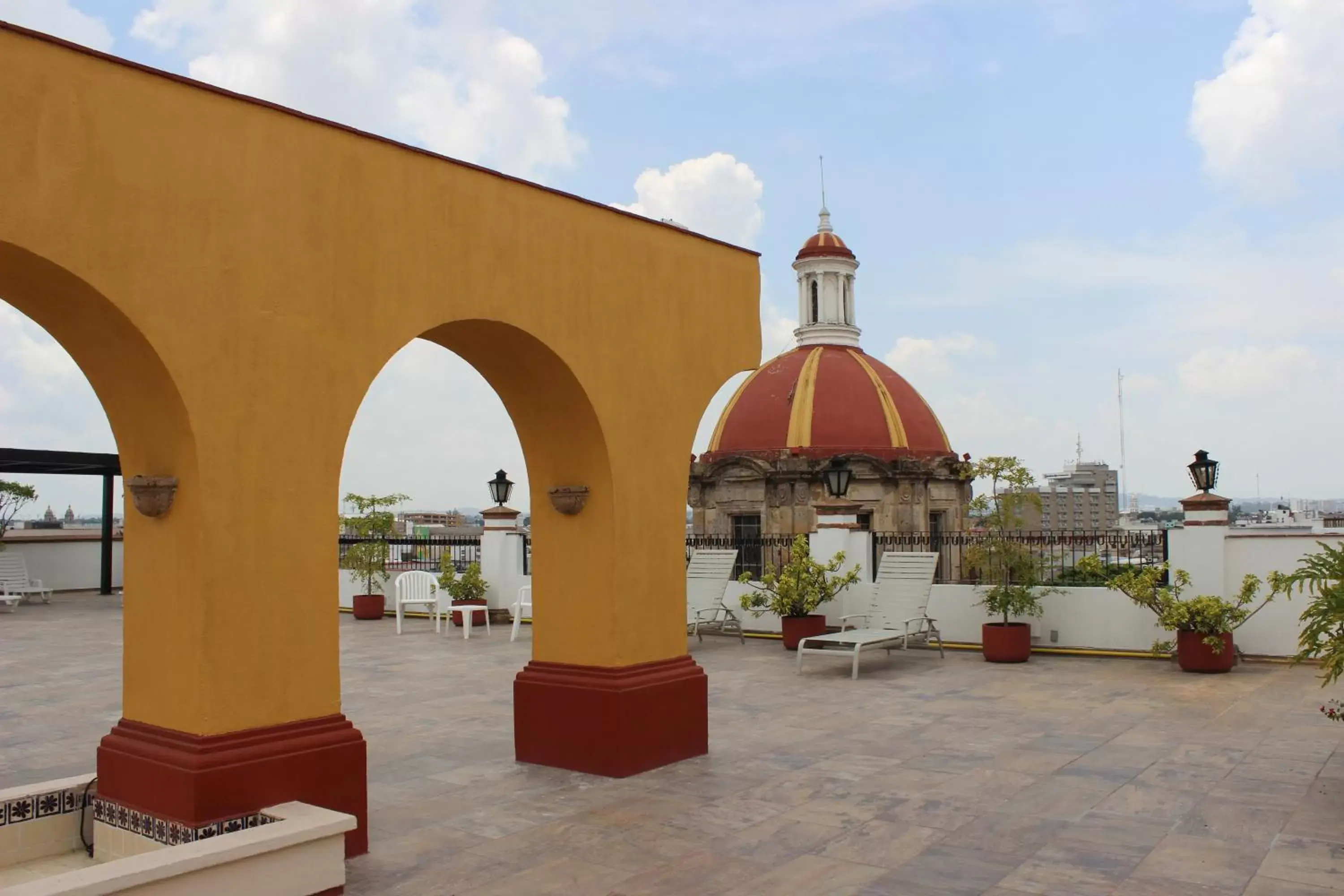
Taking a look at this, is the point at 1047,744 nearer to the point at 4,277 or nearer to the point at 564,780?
the point at 564,780

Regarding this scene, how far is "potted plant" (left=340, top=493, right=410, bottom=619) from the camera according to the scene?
17062 mm

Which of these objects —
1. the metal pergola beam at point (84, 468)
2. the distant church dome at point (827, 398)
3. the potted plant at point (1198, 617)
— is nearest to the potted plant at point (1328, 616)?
the potted plant at point (1198, 617)

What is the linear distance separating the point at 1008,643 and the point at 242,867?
362 inches

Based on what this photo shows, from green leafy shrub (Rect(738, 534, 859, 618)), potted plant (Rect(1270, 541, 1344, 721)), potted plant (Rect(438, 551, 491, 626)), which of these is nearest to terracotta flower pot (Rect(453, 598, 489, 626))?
potted plant (Rect(438, 551, 491, 626))

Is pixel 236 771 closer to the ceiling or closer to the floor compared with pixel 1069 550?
closer to the floor

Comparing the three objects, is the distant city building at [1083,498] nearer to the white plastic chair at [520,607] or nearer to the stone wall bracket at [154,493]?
the white plastic chair at [520,607]

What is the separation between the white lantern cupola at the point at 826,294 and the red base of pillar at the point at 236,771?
2243 cm

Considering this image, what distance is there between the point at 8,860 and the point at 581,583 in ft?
10.8

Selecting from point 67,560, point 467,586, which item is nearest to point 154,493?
point 467,586

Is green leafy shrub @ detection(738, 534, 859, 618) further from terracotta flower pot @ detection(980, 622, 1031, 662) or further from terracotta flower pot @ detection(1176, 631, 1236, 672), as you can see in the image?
terracotta flower pot @ detection(1176, 631, 1236, 672)

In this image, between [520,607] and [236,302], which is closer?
[236,302]

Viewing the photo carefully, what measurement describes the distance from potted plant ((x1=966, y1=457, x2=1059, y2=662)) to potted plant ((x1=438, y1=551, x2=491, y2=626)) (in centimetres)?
706

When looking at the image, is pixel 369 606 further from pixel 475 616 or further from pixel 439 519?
pixel 439 519

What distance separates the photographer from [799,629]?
12945 mm
